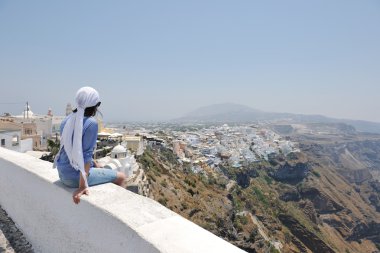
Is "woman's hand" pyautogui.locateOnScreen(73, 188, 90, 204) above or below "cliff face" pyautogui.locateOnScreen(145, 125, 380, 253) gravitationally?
above

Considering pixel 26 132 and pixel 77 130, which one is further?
pixel 26 132

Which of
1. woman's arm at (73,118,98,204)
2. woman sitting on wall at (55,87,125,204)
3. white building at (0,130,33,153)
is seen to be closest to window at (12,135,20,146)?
white building at (0,130,33,153)

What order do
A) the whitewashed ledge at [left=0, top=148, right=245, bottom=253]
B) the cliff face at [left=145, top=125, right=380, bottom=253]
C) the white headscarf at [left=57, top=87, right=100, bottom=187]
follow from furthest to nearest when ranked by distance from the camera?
the cliff face at [left=145, top=125, right=380, bottom=253] → the white headscarf at [left=57, top=87, right=100, bottom=187] → the whitewashed ledge at [left=0, top=148, right=245, bottom=253]

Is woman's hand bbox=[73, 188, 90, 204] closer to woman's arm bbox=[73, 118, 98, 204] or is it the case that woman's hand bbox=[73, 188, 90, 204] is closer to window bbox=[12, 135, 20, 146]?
woman's arm bbox=[73, 118, 98, 204]

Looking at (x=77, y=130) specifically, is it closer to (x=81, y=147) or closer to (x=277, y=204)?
(x=81, y=147)

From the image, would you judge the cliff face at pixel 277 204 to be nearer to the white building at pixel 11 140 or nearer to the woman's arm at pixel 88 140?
the white building at pixel 11 140

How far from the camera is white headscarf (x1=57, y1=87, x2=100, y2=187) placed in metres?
2.54

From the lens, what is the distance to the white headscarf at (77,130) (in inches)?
100

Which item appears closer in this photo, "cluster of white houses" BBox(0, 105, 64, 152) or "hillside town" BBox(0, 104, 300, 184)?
"cluster of white houses" BBox(0, 105, 64, 152)

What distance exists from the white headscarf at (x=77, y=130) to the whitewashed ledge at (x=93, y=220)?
0.82 feet

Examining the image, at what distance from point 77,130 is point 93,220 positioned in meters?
0.73

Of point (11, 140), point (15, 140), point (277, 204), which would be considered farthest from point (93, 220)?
point (277, 204)

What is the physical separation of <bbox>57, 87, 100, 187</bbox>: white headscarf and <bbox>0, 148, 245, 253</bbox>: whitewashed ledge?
25cm

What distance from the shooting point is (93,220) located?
225 cm
